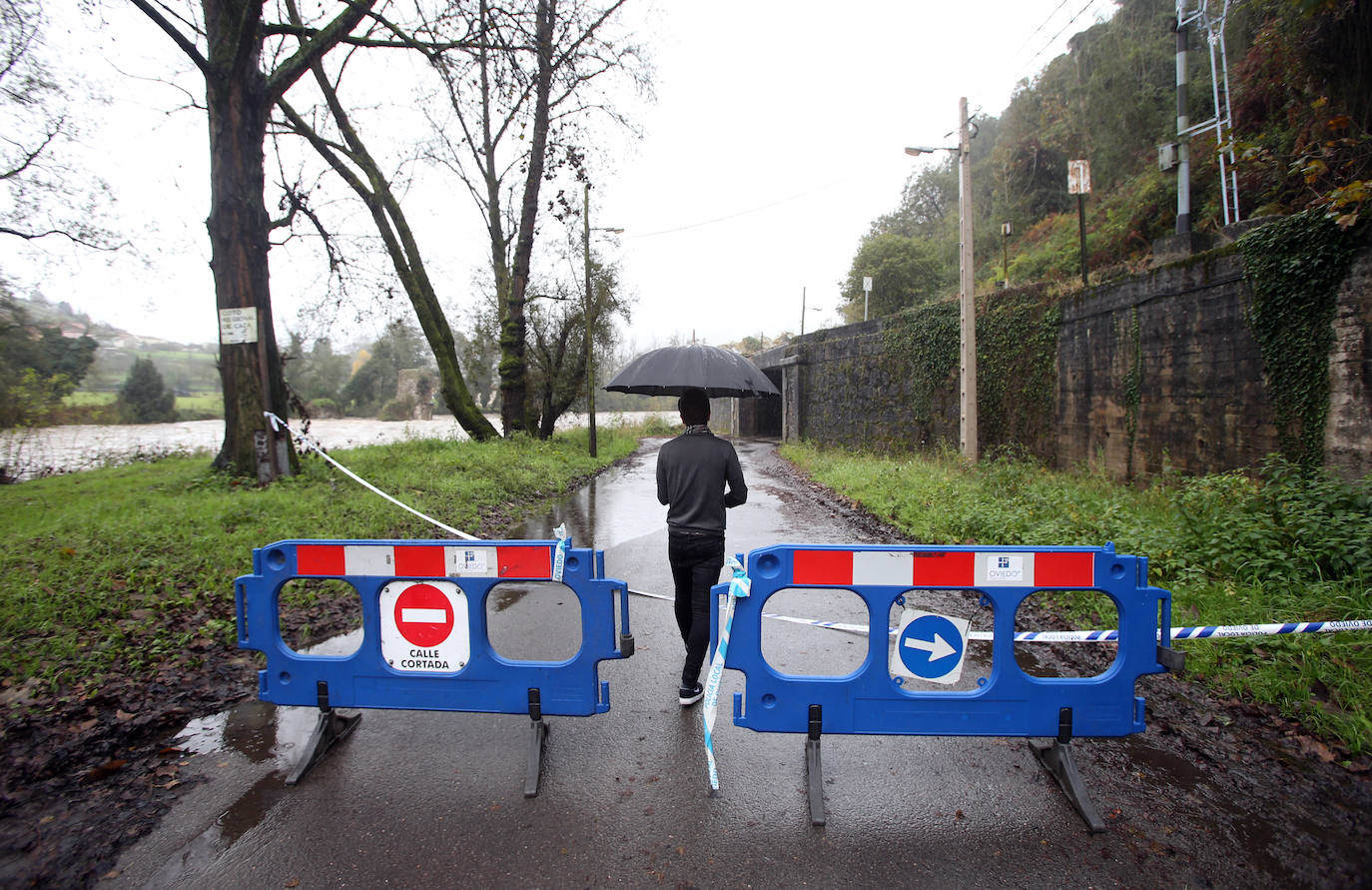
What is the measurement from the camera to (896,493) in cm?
1026

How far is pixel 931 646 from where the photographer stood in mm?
3145

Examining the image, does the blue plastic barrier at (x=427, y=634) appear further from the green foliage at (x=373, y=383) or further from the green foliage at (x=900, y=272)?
the green foliage at (x=373, y=383)

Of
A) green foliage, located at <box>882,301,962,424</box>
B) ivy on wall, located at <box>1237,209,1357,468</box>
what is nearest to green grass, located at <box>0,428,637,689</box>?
ivy on wall, located at <box>1237,209,1357,468</box>

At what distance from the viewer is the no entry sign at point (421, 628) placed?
3.29 metres

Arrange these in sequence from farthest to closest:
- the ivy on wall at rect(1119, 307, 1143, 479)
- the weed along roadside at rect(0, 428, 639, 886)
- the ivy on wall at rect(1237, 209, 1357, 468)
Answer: the ivy on wall at rect(1119, 307, 1143, 479) → the ivy on wall at rect(1237, 209, 1357, 468) → the weed along roadside at rect(0, 428, 639, 886)

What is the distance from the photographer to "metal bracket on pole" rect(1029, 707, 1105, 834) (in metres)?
2.68

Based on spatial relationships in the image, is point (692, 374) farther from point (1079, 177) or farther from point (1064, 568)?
point (1079, 177)

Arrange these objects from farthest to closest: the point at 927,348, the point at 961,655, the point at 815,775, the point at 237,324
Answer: the point at 927,348, the point at 237,324, the point at 961,655, the point at 815,775

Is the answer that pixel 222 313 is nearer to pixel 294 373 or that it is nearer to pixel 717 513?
pixel 717 513

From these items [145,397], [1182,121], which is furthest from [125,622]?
[145,397]

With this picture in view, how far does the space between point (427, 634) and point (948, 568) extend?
2.57 meters

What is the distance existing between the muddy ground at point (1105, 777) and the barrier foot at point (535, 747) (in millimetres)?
1553

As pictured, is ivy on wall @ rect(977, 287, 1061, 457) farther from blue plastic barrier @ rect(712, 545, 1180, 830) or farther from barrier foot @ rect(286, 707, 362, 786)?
barrier foot @ rect(286, 707, 362, 786)

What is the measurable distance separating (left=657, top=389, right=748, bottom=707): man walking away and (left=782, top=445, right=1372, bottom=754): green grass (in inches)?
120
